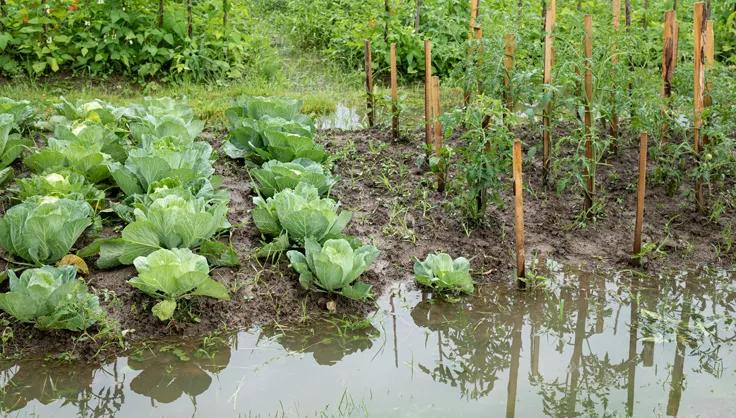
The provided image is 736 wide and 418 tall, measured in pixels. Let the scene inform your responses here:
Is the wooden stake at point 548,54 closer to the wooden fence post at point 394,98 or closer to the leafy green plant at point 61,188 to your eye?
the wooden fence post at point 394,98

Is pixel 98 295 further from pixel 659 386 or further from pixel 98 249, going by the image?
pixel 659 386

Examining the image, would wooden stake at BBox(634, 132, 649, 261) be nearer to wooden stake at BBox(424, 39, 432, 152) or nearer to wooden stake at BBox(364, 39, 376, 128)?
wooden stake at BBox(424, 39, 432, 152)

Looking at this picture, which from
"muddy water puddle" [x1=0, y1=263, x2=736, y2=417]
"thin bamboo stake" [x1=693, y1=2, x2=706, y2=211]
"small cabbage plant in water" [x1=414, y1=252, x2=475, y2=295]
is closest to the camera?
"muddy water puddle" [x1=0, y1=263, x2=736, y2=417]

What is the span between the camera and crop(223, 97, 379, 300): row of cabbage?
4.15m

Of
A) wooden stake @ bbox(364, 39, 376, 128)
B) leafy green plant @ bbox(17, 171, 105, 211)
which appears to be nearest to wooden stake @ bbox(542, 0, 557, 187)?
wooden stake @ bbox(364, 39, 376, 128)

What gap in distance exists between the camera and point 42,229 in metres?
4.08

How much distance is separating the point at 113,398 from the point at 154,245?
92 centimetres

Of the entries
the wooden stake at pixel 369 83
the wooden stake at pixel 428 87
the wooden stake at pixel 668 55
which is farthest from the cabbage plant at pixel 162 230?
the wooden stake at pixel 668 55

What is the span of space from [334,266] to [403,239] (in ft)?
2.79

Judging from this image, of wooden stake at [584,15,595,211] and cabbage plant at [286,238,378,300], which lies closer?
cabbage plant at [286,238,378,300]

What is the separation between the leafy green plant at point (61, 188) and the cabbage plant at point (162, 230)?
442 mm

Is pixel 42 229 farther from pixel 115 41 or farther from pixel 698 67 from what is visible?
pixel 115 41

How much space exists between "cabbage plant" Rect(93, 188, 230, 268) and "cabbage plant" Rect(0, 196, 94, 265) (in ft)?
0.45

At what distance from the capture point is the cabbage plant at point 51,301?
3.69 metres
